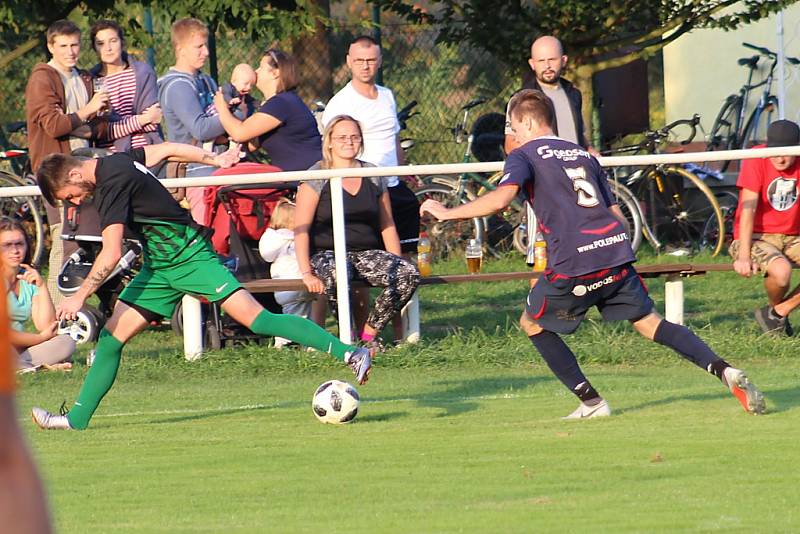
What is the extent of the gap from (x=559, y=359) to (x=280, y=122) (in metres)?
4.06

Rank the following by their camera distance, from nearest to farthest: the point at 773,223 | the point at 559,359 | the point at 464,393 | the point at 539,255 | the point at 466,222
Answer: the point at 559,359 < the point at 464,393 < the point at 773,223 < the point at 539,255 < the point at 466,222

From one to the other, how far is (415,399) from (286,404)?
2.45 feet

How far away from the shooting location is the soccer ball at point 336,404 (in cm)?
729

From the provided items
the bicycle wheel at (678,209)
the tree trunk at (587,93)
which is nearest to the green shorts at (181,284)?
the bicycle wheel at (678,209)

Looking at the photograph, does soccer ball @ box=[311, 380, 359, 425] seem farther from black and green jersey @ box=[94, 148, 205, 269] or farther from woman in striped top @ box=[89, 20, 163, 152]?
woman in striped top @ box=[89, 20, 163, 152]

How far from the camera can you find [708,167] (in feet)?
53.0

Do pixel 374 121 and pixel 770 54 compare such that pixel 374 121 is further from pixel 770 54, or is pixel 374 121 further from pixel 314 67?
pixel 770 54

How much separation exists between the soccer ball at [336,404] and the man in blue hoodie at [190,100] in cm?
365

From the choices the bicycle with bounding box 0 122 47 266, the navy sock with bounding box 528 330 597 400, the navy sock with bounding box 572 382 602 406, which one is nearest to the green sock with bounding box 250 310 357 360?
the navy sock with bounding box 528 330 597 400

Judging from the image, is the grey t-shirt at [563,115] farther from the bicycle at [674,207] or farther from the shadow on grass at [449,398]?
the bicycle at [674,207]

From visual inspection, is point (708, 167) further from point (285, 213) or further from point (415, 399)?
point (415, 399)

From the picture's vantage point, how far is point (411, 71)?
62.5 ft

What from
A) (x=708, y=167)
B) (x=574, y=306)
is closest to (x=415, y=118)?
(x=708, y=167)

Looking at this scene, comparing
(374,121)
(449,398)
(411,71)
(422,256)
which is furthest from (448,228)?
(449,398)
